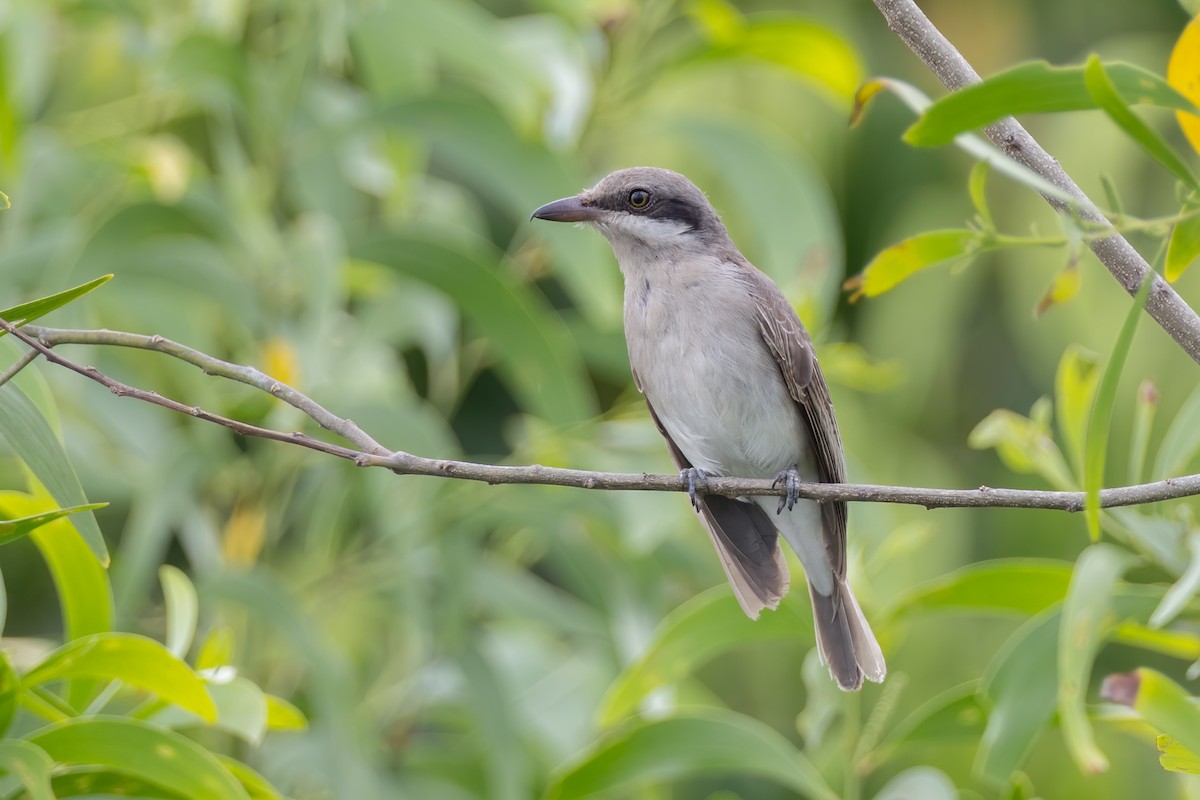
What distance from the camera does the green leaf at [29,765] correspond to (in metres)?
2.30

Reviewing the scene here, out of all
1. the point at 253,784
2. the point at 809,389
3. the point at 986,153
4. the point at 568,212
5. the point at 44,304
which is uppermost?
the point at 986,153

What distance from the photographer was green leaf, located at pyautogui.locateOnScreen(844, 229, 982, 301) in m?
1.92

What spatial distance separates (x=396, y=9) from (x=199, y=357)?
9.13 ft

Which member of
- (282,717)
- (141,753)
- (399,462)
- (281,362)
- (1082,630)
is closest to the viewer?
(399,462)

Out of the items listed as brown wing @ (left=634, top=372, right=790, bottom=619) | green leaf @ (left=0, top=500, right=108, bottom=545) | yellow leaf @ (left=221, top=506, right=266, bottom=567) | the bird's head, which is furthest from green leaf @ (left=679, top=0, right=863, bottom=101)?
green leaf @ (left=0, top=500, right=108, bottom=545)

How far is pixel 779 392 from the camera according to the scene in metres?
3.92

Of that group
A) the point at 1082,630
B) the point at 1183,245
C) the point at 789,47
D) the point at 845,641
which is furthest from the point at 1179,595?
the point at 789,47

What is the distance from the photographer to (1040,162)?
2311 millimetres

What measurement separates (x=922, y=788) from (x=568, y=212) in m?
1.80

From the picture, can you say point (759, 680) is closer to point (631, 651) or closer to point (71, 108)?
point (631, 651)

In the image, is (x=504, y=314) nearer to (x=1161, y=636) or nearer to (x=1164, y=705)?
(x=1161, y=636)

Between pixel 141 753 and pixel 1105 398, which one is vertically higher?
pixel 1105 398

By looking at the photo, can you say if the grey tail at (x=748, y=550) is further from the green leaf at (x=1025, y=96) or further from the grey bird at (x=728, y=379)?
the green leaf at (x=1025, y=96)

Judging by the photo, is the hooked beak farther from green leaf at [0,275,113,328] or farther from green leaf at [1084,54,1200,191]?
green leaf at [1084,54,1200,191]
